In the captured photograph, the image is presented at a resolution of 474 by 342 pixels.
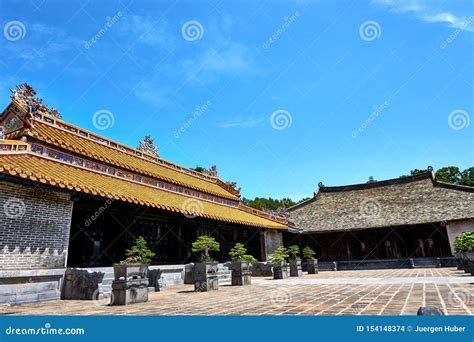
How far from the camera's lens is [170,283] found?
11.2 metres

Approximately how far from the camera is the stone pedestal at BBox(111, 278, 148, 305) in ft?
20.6

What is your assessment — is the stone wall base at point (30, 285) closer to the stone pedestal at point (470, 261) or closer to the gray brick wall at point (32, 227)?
the gray brick wall at point (32, 227)

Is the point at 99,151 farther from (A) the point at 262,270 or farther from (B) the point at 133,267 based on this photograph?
(A) the point at 262,270

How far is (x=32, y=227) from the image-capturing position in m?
7.43

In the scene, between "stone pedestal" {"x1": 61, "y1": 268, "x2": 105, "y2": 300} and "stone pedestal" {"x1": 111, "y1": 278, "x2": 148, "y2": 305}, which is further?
"stone pedestal" {"x1": 61, "y1": 268, "x2": 105, "y2": 300}

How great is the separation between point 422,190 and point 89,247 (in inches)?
945

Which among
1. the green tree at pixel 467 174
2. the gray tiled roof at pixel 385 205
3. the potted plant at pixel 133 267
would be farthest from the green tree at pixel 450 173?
the potted plant at pixel 133 267

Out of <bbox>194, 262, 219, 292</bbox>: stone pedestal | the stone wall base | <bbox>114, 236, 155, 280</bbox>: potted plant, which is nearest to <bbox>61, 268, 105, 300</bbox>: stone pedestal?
the stone wall base
